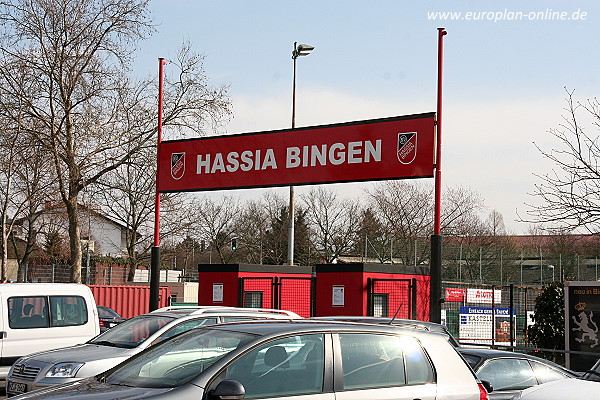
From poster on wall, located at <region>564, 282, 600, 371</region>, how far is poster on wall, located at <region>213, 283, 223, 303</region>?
11.0 meters

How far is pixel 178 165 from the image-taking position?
22281mm

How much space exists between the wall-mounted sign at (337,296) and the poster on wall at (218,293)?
3.85 metres

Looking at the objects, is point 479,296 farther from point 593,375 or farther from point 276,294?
point 593,375

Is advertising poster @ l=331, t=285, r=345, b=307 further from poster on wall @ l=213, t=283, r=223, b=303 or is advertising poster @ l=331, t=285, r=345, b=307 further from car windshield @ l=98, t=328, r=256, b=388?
car windshield @ l=98, t=328, r=256, b=388

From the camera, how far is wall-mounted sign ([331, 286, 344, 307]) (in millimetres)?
22484

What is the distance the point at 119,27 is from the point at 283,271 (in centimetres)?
991

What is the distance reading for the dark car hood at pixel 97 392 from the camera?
542cm

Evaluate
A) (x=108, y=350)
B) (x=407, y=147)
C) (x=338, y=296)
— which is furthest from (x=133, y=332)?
(x=338, y=296)

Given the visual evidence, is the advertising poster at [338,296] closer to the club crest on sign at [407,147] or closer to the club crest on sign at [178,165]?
the club crest on sign at [178,165]

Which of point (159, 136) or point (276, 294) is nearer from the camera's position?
point (159, 136)

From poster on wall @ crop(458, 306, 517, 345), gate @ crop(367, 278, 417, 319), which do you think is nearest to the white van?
gate @ crop(367, 278, 417, 319)

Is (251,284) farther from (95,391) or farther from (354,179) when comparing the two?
(95,391)

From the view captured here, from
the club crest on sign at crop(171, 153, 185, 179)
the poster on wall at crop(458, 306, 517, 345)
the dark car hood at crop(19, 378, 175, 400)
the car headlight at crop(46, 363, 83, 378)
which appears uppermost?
the club crest on sign at crop(171, 153, 185, 179)

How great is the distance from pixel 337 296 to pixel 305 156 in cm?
471
